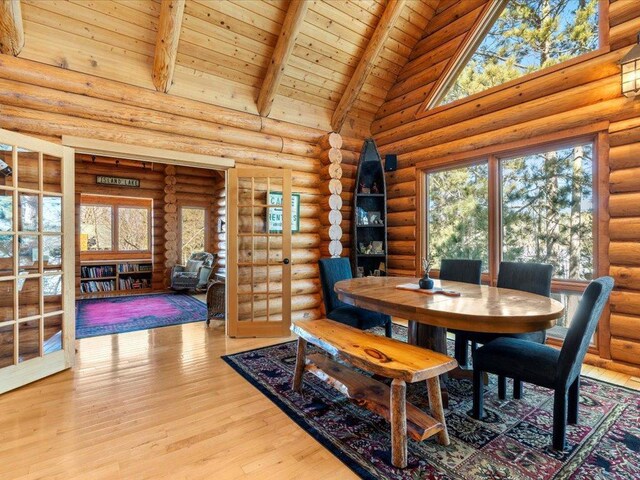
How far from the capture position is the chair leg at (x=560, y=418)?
1872mm

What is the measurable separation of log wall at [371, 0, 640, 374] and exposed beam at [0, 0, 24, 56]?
4373 mm

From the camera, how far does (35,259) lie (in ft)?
A: 9.54

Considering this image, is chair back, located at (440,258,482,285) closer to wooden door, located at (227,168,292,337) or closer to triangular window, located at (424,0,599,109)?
wooden door, located at (227,168,292,337)

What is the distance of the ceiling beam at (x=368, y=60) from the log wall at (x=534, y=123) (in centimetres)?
77

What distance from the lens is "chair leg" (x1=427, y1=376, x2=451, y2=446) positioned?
1.96 m

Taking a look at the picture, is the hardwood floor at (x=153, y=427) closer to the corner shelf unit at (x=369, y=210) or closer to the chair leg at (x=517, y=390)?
the chair leg at (x=517, y=390)

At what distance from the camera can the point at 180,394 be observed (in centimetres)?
260

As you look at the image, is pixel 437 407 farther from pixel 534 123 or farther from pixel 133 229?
pixel 133 229

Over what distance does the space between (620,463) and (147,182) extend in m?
8.86

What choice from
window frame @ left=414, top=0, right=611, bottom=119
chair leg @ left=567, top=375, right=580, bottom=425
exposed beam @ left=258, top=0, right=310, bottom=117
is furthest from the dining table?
exposed beam @ left=258, top=0, right=310, bottom=117

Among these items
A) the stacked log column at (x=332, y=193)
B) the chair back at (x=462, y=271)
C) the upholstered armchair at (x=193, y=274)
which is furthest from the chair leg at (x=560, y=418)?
the upholstered armchair at (x=193, y=274)

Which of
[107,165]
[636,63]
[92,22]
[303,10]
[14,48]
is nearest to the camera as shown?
[636,63]

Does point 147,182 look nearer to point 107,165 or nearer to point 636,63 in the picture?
point 107,165

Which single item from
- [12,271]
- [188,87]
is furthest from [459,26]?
[12,271]
